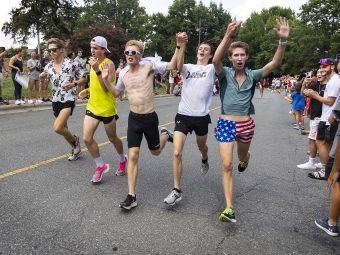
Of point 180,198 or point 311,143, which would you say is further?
point 311,143

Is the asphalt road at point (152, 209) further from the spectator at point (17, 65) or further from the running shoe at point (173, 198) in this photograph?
the spectator at point (17, 65)

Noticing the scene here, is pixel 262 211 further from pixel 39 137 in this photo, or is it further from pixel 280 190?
pixel 39 137

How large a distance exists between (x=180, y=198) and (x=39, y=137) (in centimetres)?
464

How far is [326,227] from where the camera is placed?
346cm

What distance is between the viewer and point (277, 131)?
34.0ft

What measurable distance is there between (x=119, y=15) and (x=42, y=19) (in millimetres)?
38902

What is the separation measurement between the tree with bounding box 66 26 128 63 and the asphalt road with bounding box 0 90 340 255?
103 ft

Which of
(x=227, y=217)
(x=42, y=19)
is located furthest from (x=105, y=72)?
(x=42, y=19)

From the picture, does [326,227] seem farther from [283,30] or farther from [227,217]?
[283,30]

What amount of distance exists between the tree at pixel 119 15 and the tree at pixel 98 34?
3073 cm

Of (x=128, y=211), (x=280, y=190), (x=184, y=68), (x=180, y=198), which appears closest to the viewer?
(x=128, y=211)

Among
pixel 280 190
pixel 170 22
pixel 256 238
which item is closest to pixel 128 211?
pixel 256 238

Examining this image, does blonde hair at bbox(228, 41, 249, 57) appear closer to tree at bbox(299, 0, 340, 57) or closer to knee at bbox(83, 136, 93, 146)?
knee at bbox(83, 136, 93, 146)

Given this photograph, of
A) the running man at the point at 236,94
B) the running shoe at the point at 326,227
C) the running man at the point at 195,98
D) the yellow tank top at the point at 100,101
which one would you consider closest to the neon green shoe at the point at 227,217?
the running man at the point at 236,94
